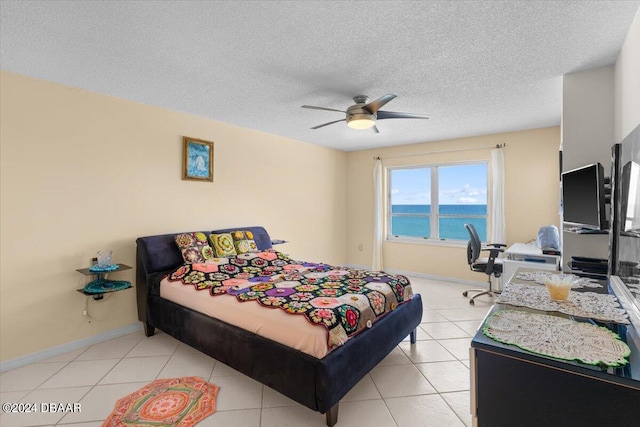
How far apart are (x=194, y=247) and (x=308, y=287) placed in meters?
1.51

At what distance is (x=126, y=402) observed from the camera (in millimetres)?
2039

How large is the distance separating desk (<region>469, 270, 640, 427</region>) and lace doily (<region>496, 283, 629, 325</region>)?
17 cm

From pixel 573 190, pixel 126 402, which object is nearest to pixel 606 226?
pixel 573 190

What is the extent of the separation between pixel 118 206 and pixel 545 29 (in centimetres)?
398

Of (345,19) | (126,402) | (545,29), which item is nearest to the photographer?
(345,19)

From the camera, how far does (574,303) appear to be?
1.58 meters

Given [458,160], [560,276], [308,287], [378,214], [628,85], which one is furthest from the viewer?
[378,214]

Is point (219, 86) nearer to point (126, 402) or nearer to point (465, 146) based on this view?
point (126, 402)

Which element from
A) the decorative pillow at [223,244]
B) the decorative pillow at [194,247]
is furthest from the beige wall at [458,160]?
the decorative pillow at [194,247]

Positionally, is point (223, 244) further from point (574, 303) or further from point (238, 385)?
point (574, 303)

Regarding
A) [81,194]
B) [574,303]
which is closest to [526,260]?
[574,303]

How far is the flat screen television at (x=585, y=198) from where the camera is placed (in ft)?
6.70

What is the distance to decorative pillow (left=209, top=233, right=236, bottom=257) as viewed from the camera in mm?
3504

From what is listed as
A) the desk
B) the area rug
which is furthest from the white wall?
the area rug
